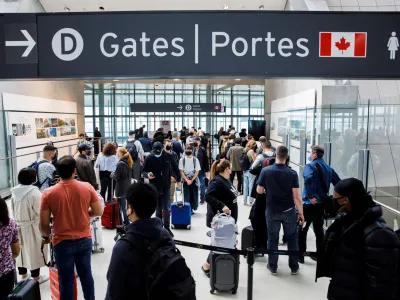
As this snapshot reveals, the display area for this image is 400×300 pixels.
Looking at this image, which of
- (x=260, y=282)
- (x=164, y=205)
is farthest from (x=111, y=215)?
(x=260, y=282)

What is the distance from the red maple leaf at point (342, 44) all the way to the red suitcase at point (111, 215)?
5.51 meters

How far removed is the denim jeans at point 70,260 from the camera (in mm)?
3275

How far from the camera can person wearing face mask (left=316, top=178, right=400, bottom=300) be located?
83.8 inches

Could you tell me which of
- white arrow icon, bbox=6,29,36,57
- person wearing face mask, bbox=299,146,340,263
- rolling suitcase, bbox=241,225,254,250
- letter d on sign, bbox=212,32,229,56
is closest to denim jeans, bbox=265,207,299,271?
rolling suitcase, bbox=241,225,254,250

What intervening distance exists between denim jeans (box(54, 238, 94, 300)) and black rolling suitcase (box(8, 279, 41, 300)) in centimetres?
115

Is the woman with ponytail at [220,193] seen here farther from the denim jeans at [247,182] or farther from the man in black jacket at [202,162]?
the man in black jacket at [202,162]

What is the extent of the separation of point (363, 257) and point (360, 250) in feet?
0.15

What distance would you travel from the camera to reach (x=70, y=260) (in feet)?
10.8

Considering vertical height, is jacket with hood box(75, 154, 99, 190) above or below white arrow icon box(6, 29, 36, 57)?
below

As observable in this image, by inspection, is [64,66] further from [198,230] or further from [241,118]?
[241,118]

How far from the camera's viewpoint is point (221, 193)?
186 inches

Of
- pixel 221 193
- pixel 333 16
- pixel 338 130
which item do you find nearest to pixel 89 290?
pixel 221 193

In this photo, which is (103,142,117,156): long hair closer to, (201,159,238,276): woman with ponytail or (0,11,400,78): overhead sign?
(201,159,238,276): woman with ponytail

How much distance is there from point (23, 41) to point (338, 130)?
556 cm
